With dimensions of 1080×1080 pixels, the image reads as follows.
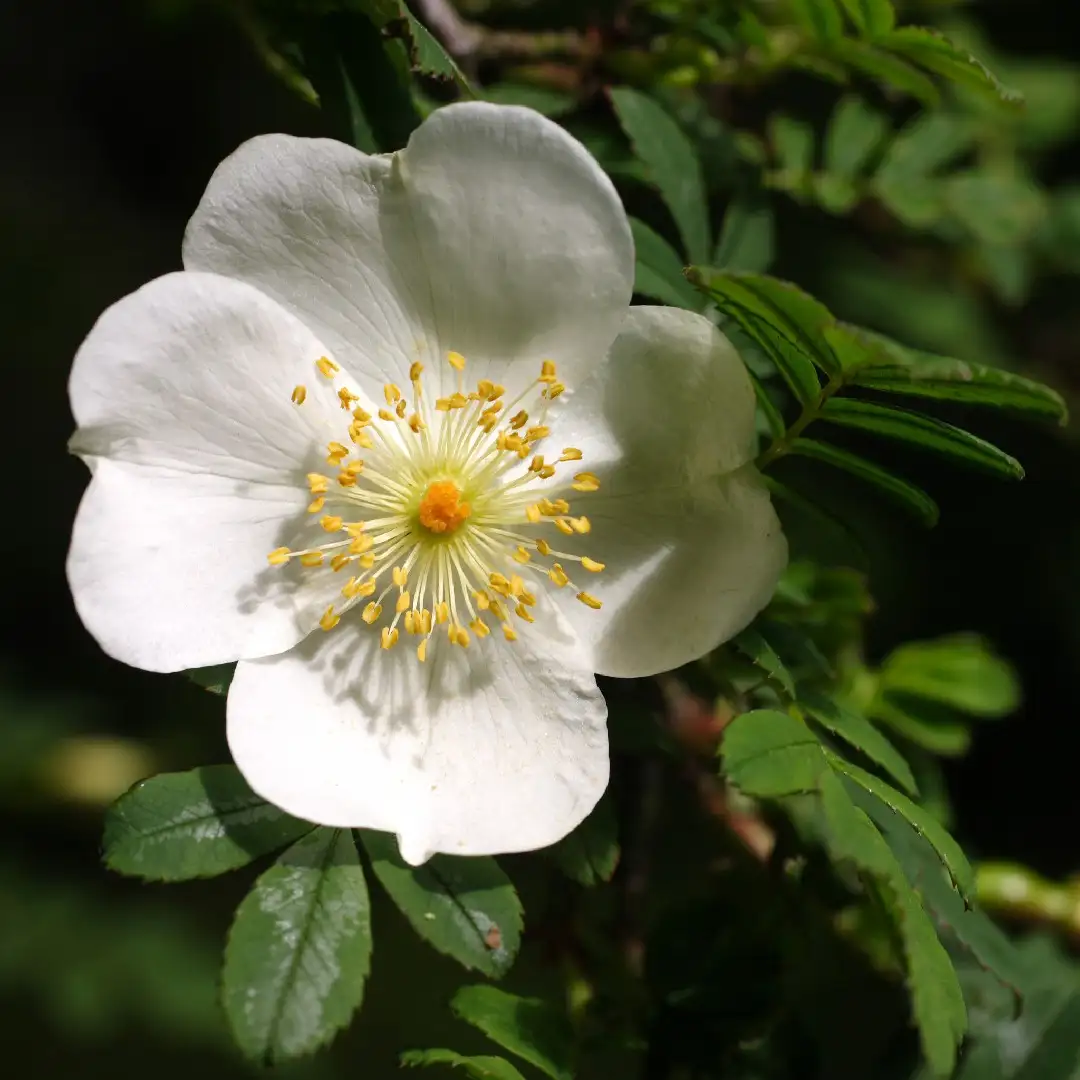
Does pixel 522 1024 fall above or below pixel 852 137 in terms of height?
below

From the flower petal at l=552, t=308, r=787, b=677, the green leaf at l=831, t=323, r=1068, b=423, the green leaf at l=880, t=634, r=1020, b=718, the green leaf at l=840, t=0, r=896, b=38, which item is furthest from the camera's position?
the green leaf at l=880, t=634, r=1020, b=718

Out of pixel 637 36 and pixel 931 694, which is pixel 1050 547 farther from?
pixel 637 36

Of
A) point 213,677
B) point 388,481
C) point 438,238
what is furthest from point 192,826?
point 438,238

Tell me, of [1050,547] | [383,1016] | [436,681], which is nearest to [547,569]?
[436,681]

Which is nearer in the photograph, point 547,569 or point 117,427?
point 117,427

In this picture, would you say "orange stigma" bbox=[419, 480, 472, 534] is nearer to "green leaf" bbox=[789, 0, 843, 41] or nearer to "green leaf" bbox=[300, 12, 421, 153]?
"green leaf" bbox=[300, 12, 421, 153]

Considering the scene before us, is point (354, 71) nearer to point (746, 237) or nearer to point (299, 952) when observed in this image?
point (746, 237)

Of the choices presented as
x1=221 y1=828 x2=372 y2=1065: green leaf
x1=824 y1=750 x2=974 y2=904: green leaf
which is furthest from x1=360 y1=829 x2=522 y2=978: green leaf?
x1=824 y1=750 x2=974 y2=904: green leaf
